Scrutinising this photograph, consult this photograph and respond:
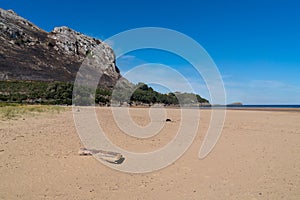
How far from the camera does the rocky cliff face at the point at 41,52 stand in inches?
2810

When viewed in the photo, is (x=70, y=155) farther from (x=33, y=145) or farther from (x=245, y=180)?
(x=245, y=180)

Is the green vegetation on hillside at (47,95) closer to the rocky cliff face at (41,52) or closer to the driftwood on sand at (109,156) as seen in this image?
the rocky cliff face at (41,52)

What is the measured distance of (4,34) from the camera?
286 ft

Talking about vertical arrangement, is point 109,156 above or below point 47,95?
below

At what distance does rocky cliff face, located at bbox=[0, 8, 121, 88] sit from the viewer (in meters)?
71.4

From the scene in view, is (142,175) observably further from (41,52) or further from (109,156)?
(41,52)

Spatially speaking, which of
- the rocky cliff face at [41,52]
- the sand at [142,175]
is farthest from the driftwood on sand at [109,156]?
the rocky cliff face at [41,52]

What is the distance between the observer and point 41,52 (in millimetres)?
92500

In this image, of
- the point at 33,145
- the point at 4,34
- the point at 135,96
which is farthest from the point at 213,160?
the point at 4,34

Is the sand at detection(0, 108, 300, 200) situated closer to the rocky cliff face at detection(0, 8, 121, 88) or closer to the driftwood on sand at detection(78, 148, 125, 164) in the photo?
the driftwood on sand at detection(78, 148, 125, 164)

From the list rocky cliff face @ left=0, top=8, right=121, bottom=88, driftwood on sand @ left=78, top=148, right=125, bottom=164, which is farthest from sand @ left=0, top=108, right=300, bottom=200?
rocky cliff face @ left=0, top=8, right=121, bottom=88

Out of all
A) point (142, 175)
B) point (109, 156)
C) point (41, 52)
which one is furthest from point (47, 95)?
point (142, 175)

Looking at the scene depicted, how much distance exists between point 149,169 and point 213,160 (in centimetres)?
241

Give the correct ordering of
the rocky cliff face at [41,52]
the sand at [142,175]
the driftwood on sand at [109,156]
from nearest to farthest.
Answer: the sand at [142,175] < the driftwood on sand at [109,156] < the rocky cliff face at [41,52]
